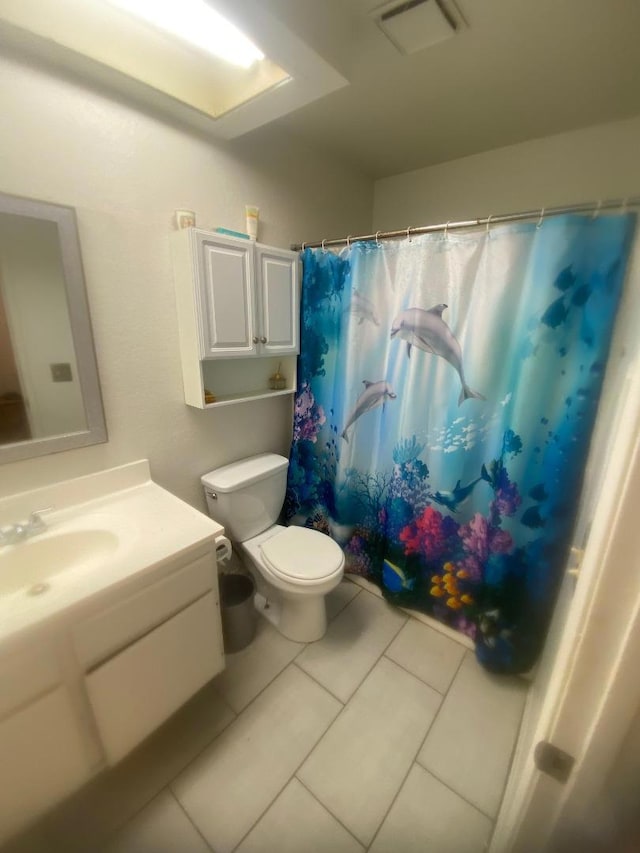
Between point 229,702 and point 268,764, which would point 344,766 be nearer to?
point 268,764

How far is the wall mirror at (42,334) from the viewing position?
39.8 inches

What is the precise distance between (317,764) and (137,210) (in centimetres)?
201

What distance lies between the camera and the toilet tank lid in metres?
1.54

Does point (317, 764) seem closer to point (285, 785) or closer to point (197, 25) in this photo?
point (285, 785)

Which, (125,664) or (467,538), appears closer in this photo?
(125,664)

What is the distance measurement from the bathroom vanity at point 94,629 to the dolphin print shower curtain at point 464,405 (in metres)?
0.86

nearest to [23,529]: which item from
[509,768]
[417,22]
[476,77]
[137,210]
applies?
[137,210]

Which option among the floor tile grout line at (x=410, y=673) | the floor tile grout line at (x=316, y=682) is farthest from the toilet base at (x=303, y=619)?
the floor tile grout line at (x=410, y=673)

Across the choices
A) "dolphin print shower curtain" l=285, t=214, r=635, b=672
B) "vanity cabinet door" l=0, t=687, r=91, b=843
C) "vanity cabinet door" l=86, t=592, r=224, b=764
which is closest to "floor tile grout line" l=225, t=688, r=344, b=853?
"vanity cabinet door" l=86, t=592, r=224, b=764

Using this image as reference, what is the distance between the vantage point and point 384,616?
174cm

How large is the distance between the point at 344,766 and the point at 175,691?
620 mm

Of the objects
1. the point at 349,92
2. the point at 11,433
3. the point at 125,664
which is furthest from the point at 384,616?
the point at 349,92

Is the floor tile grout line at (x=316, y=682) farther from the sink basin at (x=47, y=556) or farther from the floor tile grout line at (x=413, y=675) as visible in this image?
the sink basin at (x=47, y=556)

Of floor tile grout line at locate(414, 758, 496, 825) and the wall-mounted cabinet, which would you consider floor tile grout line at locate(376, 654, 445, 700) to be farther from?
the wall-mounted cabinet
